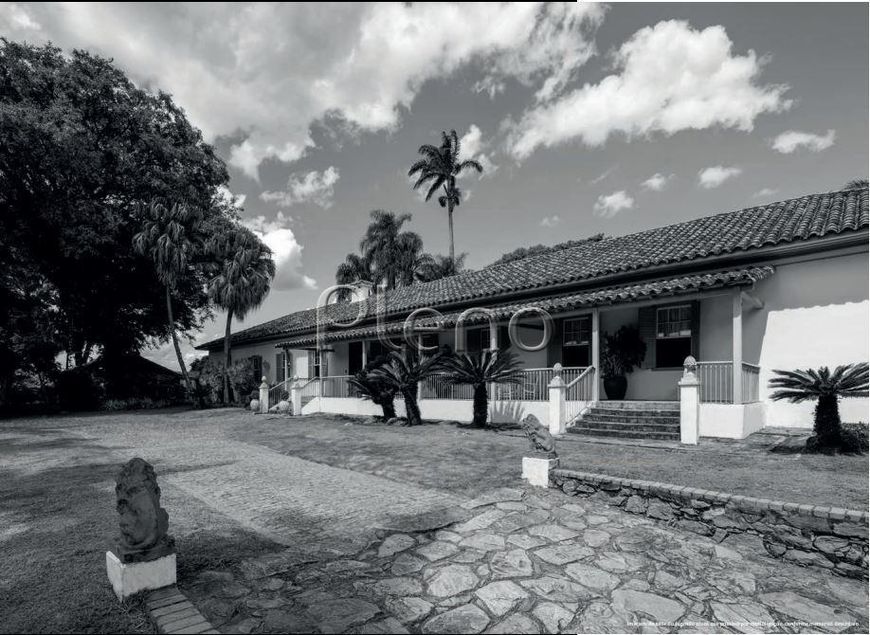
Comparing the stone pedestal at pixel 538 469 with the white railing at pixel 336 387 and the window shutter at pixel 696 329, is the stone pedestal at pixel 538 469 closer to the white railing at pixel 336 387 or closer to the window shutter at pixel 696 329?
the window shutter at pixel 696 329

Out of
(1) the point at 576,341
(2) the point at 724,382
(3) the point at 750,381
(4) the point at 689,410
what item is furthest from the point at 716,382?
(1) the point at 576,341

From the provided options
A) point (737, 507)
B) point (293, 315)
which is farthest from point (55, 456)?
point (293, 315)

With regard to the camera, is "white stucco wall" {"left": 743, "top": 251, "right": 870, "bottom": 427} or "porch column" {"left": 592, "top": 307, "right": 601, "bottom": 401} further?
"porch column" {"left": 592, "top": 307, "right": 601, "bottom": 401}

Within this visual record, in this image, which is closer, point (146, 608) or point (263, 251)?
point (146, 608)

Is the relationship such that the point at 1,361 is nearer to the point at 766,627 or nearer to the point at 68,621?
the point at 68,621

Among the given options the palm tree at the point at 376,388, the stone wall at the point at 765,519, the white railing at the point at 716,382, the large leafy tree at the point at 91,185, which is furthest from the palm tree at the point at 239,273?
the stone wall at the point at 765,519

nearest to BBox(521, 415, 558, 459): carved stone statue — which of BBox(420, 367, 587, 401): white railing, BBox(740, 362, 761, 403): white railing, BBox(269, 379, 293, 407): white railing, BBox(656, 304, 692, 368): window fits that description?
BBox(420, 367, 587, 401): white railing

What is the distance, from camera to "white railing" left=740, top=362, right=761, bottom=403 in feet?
32.1

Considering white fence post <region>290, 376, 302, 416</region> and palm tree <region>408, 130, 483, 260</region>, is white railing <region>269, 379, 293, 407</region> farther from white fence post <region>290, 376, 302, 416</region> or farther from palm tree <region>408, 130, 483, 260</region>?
palm tree <region>408, 130, 483, 260</region>

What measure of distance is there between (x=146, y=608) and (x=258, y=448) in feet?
25.5

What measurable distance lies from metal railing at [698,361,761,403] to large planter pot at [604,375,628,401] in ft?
6.33

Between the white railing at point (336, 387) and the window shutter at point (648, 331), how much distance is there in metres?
10.3

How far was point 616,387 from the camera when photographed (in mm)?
12203

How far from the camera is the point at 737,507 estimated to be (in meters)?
4.78
